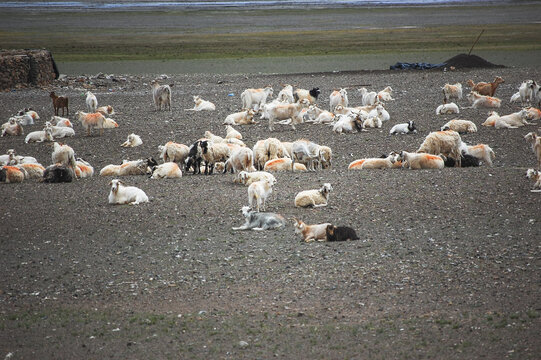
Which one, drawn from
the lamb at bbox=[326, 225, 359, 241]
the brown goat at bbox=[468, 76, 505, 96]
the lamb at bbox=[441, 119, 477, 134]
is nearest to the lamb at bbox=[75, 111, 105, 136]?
the lamb at bbox=[441, 119, 477, 134]

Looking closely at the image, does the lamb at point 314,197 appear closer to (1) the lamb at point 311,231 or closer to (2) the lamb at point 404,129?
(1) the lamb at point 311,231

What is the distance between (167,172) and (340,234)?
5558mm

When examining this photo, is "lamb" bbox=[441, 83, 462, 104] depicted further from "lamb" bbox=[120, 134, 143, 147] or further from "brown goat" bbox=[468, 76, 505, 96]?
"lamb" bbox=[120, 134, 143, 147]

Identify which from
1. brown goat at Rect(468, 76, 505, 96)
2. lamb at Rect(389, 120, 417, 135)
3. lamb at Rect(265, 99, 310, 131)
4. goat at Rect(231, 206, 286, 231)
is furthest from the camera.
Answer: brown goat at Rect(468, 76, 505, 96)

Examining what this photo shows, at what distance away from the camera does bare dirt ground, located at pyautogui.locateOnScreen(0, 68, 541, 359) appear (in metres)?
7.58

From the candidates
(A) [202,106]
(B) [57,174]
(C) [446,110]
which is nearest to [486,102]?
(C) [446,110]

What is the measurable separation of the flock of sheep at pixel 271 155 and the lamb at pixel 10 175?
0.06ft

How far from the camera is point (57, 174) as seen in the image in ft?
48.9

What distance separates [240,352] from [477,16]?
9835cm

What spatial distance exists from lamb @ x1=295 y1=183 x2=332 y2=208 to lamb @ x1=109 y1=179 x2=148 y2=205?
285 centimetres

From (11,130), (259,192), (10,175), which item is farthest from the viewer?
(11,130)

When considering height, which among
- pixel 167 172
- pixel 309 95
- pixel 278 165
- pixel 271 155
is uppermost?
pixel 309 95

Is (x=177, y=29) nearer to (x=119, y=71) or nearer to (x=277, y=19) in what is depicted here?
(x=277, y=19)

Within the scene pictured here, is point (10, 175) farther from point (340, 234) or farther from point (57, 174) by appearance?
point (340, 234)
